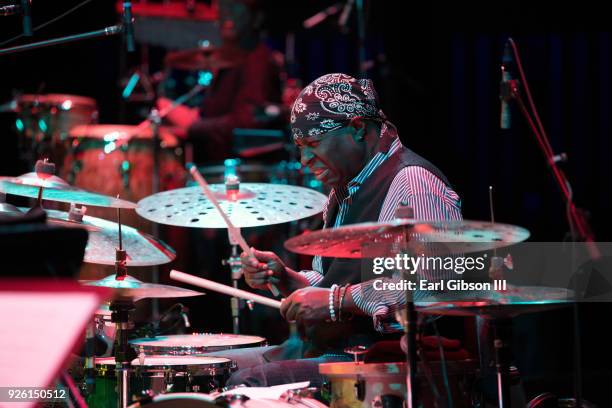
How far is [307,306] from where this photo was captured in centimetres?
300

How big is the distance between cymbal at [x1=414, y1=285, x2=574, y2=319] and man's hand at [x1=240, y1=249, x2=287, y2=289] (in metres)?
0.58

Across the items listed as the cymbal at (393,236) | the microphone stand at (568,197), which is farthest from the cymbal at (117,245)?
the microphone stand at (568,197)

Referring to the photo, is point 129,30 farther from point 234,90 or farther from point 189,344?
point 234,90

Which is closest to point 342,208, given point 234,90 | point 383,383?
point 383,383

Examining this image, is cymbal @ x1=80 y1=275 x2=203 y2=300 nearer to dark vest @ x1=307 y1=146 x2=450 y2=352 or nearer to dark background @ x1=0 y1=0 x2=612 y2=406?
dark vest @ x1=307 y1=146 x2=450 y2=352

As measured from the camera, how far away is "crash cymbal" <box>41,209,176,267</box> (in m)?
3.38

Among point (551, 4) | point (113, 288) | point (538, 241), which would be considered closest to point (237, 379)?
point (113, 288)

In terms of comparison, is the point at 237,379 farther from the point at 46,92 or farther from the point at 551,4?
the point at 551,4

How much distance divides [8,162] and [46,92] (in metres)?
0.62

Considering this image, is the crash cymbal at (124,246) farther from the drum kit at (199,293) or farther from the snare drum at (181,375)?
the snare drum at (181,375)

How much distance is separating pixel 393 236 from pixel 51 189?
1.31 m

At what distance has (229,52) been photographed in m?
7.07

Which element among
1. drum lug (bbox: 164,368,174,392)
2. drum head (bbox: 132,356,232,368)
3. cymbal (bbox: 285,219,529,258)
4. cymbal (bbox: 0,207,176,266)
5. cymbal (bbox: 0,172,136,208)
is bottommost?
drum lug (bbox: 164,368,174,392)

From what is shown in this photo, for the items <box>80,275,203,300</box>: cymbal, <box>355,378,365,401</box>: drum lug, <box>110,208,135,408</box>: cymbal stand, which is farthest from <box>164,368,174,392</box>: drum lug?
<box>355,378,365,401</box>: drum lug
